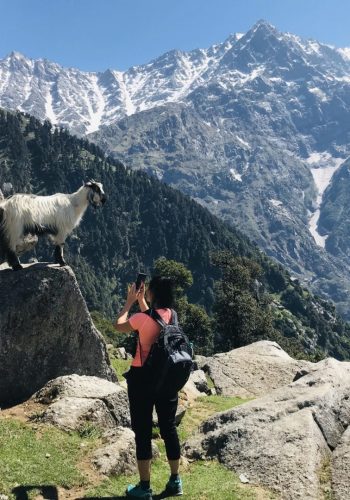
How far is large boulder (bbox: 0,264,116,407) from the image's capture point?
18109 mm

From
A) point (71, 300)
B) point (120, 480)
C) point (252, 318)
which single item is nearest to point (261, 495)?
point (120, 480)

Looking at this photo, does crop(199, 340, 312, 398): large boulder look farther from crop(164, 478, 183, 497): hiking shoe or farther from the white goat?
crop(164, 478, 183, 497): hiking shoe

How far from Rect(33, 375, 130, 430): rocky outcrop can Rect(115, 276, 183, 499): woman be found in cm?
394

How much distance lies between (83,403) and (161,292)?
637 cm

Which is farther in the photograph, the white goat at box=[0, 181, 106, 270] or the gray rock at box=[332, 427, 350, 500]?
the white goat at box=[0, 181, 106, 270]

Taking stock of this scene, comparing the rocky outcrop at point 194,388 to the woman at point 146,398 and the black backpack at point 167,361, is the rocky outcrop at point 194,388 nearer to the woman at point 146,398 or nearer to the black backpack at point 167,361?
the woman at point 146,398

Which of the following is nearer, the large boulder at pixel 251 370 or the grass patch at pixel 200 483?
the grass patch at pixel 200 483

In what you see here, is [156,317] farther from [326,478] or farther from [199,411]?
[199,411]

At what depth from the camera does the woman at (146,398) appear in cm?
1068

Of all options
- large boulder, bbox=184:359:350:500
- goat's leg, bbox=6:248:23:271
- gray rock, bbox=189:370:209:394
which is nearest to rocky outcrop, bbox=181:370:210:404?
gray rock, bbox=189:370:209:394

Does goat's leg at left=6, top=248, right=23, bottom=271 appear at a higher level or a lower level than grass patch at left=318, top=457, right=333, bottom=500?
higher

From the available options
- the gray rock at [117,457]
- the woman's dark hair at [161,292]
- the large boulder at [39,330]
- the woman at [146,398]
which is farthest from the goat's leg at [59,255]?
the woman's dark hair at [161,292]

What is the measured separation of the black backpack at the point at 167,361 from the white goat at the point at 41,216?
9.66 m

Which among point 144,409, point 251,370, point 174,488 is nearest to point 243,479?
point 174,488
